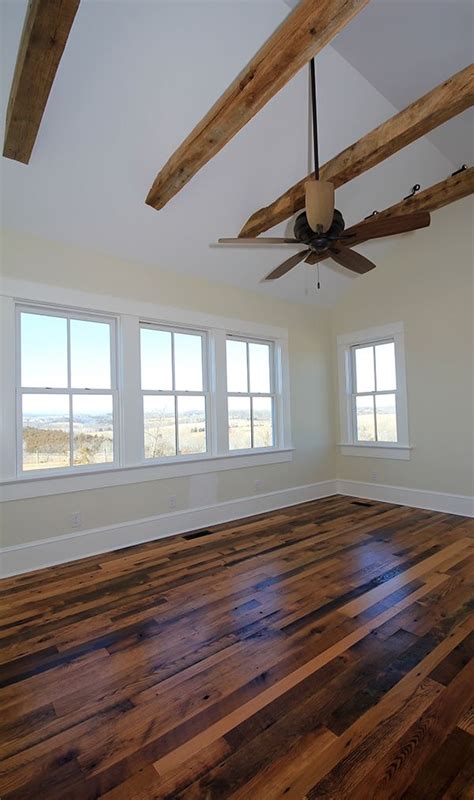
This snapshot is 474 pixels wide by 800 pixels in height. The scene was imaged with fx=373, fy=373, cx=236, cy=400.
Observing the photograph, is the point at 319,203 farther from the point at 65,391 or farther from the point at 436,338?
the point at 436,338

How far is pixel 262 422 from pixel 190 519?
5.22ft

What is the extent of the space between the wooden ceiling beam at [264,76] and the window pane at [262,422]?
2740 mm

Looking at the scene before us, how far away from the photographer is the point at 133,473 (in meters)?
3.69

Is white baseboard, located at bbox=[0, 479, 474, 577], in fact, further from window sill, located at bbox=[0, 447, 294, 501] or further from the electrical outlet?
window sill, located at bbox=[0, 447, 294, 501]

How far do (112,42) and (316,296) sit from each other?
144 inches

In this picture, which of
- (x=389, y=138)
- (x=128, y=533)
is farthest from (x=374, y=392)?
(x=128, y=533)

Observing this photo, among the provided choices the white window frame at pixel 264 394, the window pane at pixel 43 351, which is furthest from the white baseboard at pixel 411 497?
the window pane at pixel 43 351

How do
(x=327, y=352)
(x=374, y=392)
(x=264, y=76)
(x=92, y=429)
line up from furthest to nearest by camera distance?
(x=327, y=352) → (x=374, y=392) → (x=92, y=429) → (x=264, y=76)

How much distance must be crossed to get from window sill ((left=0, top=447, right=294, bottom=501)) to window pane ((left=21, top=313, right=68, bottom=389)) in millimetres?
820

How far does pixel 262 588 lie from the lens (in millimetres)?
2664

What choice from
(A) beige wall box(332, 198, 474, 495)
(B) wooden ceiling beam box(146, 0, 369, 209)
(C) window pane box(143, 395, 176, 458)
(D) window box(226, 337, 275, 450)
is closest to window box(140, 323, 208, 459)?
(C) window pane box(143, 395, 176, 458)

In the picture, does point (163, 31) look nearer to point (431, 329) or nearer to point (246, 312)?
point (246, 312)

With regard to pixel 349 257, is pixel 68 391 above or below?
below

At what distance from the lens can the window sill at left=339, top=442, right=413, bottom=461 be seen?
15.9 ft
